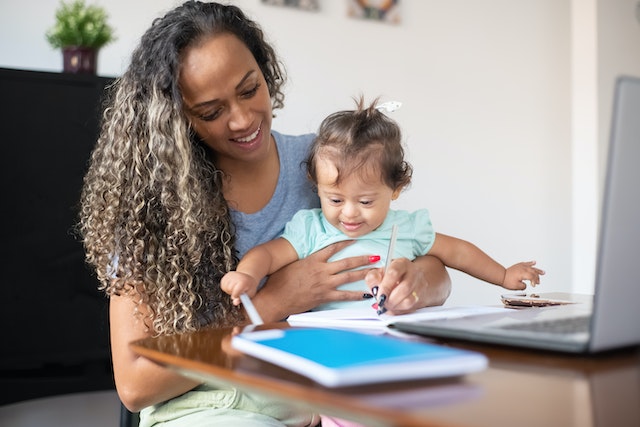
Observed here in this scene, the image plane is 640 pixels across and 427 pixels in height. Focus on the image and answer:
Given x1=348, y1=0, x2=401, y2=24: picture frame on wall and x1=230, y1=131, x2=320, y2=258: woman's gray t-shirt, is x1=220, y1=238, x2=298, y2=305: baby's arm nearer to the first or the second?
x1=230, y1=131, x2=320, y2=258: woman's gray t-shirt

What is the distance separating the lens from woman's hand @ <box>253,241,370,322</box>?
57.5 inches

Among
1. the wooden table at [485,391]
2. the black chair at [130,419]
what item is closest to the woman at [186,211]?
the black chair at [130,419]

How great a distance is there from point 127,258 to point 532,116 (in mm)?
2834

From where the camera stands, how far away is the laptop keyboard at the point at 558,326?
790 millimetres

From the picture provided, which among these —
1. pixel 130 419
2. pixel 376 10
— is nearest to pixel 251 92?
pixel 130 419

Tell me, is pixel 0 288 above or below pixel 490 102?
below

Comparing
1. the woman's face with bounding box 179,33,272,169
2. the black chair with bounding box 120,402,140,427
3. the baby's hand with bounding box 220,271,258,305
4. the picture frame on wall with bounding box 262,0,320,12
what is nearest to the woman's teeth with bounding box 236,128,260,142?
the woman's face with bounding box 179,33,272,169

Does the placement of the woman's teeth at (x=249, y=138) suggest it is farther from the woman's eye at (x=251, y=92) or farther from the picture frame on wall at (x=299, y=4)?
the picture frame on wall at (x=299, y=4)

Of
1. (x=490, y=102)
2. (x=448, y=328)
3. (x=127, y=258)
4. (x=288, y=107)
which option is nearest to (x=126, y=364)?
(x=127, y=258)

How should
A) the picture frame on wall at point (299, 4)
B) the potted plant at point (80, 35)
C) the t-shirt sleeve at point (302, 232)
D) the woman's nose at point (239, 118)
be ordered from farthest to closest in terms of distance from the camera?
the picture frame on wall at point (299, 4), the potted plant at point (80, 35), the t-shirt sleeve at point (302, 232), the woman's nose at point (239, 118)

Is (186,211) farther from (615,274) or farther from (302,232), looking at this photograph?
(615,274)

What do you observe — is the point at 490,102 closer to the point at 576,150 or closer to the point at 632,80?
the point at 576,150

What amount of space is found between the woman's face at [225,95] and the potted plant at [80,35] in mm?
976

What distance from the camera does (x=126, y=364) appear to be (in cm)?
132
